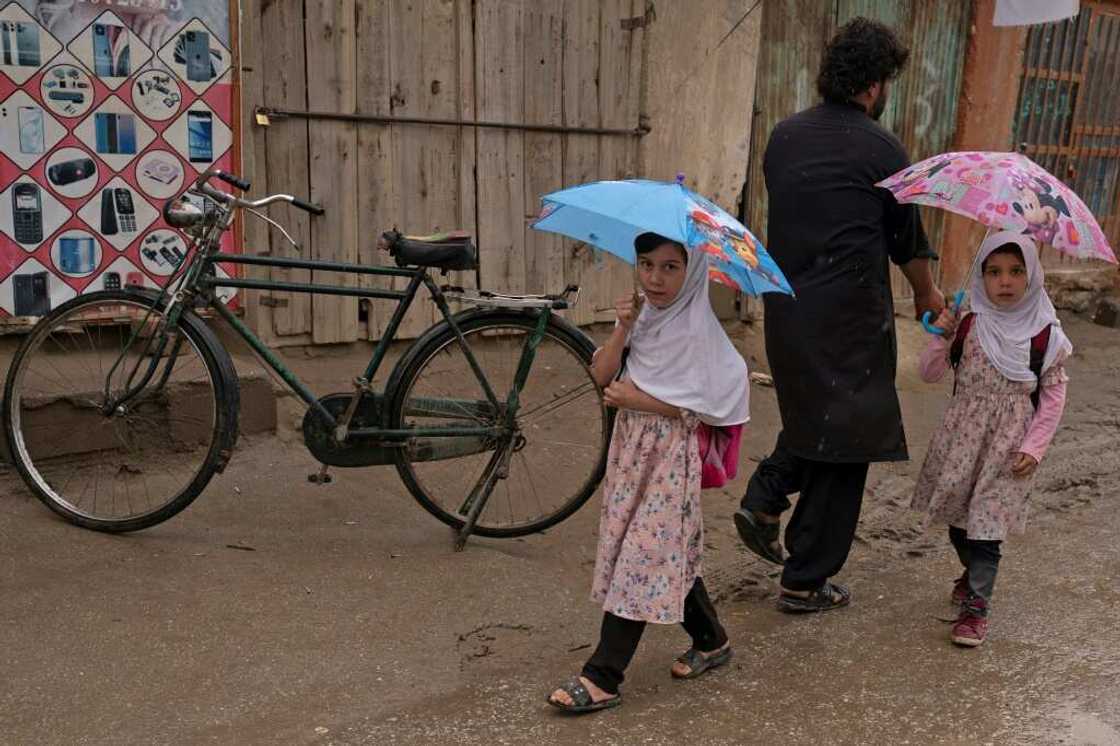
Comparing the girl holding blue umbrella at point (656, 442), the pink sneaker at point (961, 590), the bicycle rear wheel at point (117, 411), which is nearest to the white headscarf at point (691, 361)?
the girl holding blue umbrella at point (656, 442)

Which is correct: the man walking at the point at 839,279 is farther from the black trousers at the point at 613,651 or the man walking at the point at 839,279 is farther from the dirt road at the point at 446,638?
the black trousers at the point at 613,651

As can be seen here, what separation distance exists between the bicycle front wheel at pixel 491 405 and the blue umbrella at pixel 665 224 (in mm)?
971

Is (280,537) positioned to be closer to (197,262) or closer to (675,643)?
(197,262)

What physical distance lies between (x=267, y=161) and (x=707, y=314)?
297 cm

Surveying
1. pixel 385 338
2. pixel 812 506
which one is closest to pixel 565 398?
pixel 385 338

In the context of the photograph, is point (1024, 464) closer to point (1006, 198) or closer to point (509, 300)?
point (1006, 198)

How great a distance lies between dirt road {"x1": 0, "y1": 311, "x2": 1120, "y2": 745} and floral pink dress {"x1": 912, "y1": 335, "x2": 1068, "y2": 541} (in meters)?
0.43

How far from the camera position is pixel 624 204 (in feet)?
9.11

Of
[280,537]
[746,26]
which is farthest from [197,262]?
[746,26]

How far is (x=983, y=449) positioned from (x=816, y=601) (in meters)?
0.78

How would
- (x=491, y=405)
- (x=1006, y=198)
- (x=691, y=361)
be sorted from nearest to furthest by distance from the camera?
(x=691, y=361) < (x=1006, y=198) < (x=491, y=405)

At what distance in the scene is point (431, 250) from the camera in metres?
3.91

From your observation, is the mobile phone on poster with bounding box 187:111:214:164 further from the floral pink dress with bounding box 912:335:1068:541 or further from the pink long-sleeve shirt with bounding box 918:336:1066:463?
the pink long-sleeve shirt with bounding box 918:336:1066:463

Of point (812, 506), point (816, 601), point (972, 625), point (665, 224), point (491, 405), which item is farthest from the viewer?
point (491, 405)
